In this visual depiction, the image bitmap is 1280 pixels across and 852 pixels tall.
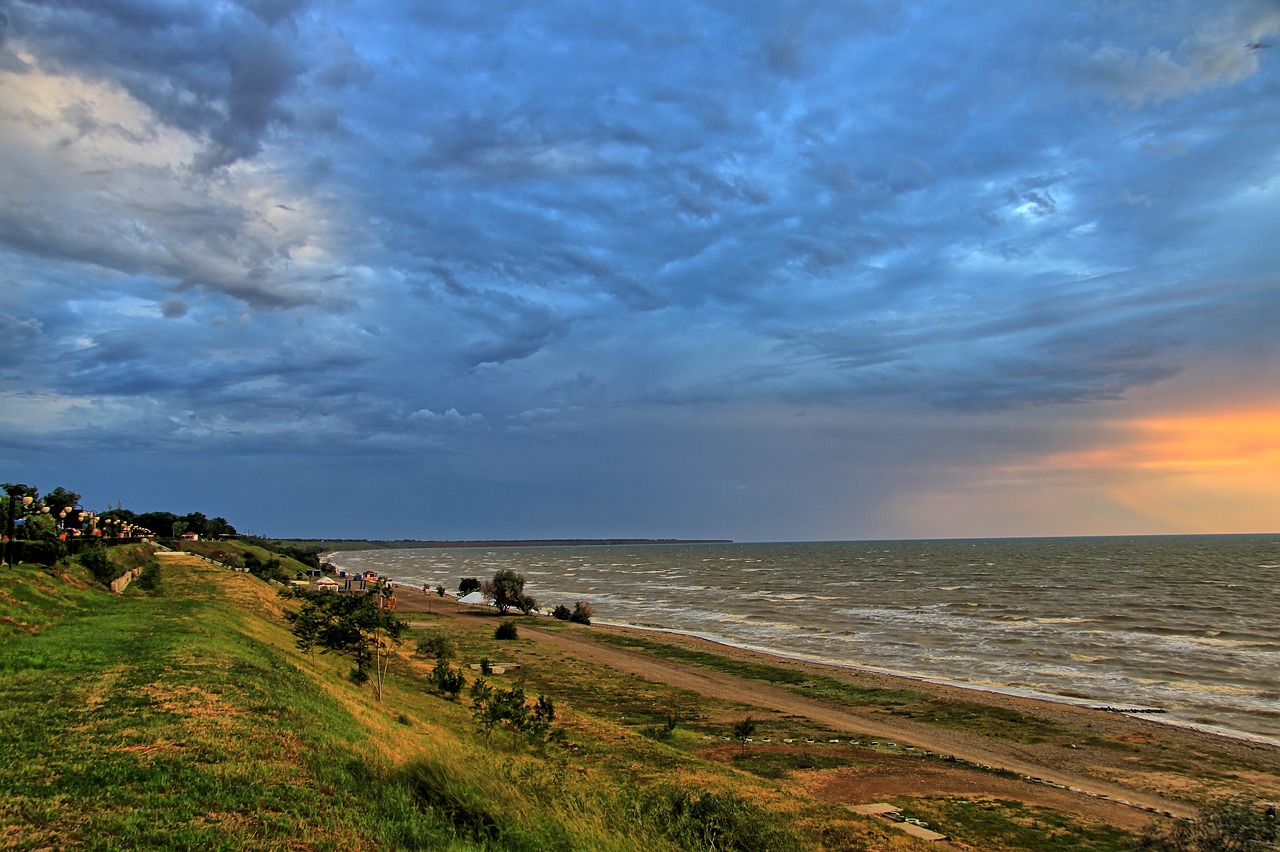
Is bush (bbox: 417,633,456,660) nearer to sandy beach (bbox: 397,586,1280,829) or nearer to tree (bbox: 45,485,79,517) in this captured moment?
sandy beach (bbox: 397,586,1280,829)

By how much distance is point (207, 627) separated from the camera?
25.5 metres

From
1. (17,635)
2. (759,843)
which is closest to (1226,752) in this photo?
(759,843)

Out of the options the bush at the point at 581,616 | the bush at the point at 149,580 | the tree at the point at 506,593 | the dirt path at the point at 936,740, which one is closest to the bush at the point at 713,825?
the dirt path at the point at 936,740

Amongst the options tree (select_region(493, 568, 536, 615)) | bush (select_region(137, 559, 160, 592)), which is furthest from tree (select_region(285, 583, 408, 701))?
tree (select_region(493, 568, 536, 615))

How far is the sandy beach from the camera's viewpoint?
70.1ft

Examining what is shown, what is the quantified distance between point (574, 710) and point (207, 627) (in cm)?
1520

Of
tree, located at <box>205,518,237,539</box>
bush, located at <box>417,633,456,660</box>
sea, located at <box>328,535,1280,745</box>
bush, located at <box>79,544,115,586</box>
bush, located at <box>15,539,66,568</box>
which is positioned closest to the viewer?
sea, located at <box>328,535,1280,745</box>

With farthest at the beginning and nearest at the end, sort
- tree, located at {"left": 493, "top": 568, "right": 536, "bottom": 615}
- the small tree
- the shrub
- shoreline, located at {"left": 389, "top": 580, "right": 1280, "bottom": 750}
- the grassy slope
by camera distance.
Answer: tree, located at {"left": 493, "top": 568, "right": 536, "bottom": 615}
the shrub
shoreline, located at {"left": 389, "top": 580, "right": 1280, "bottom": 750}
the small tree
the grassy slope

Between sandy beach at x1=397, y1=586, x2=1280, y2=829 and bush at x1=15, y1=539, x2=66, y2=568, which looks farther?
bush at x1=15, y1=539, x2=66, y2=568

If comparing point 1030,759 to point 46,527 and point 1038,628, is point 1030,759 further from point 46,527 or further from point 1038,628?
point 46,527

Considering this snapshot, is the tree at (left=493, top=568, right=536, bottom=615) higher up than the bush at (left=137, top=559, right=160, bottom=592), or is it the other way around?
the bush at (left=137, top=559, right=160, bottom=592)

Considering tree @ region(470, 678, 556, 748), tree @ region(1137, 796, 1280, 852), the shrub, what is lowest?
the shrub

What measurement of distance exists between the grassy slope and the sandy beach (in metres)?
6.36

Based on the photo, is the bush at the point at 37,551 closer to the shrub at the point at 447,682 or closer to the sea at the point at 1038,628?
the shrub at the point at 447,682
